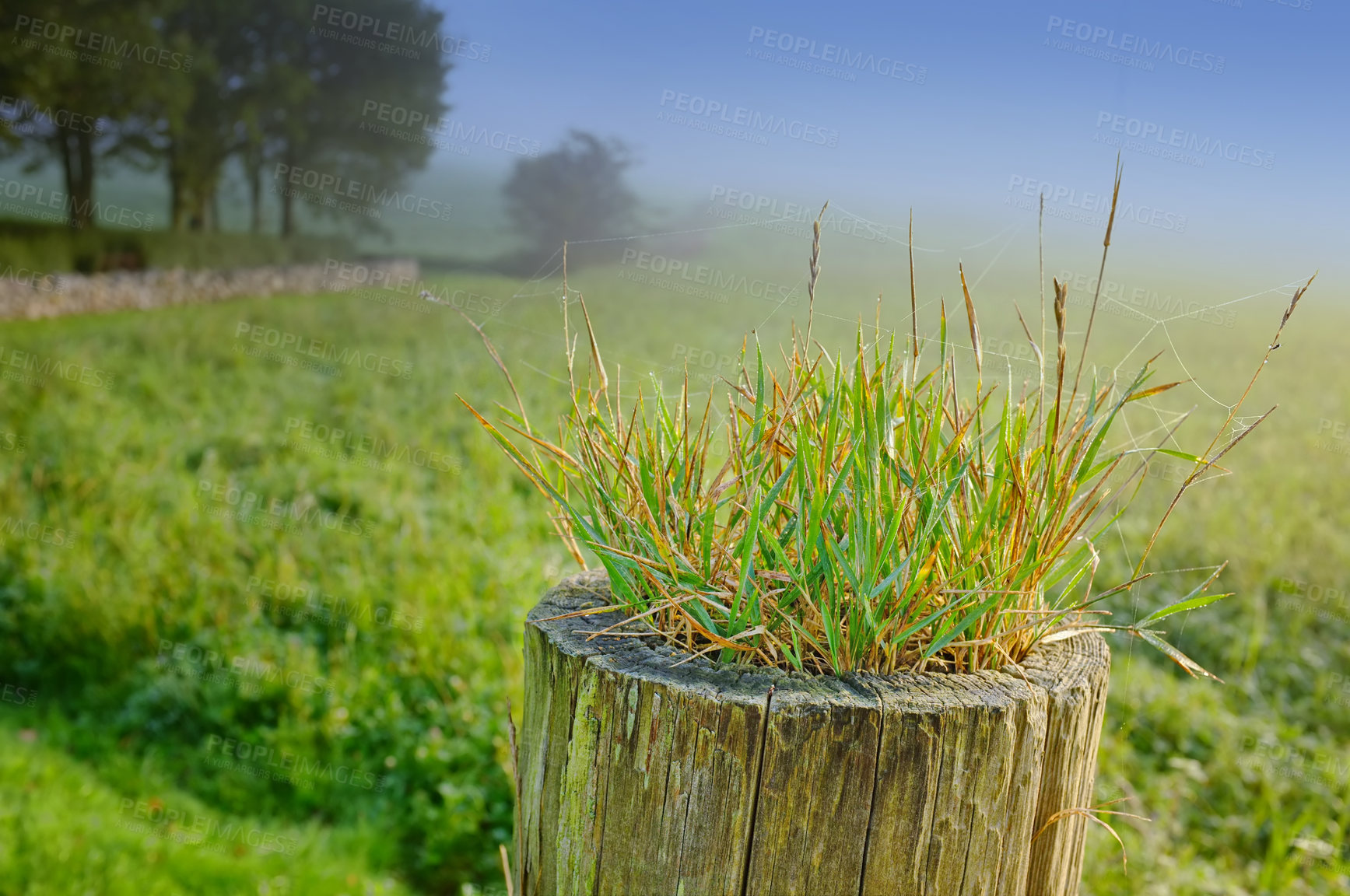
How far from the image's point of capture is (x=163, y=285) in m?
17.2

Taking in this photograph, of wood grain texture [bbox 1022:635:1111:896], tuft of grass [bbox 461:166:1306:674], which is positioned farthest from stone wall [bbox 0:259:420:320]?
wood grain texture [bbox 1022:635:1111:896]

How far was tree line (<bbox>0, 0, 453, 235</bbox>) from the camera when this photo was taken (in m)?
15.6

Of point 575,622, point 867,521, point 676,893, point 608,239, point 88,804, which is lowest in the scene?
point 88,804

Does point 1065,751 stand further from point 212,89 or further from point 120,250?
point 212,89

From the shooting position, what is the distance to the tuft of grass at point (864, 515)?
156 centimetres

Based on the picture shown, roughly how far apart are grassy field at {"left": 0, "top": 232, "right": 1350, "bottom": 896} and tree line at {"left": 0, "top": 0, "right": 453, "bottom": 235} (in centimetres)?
936

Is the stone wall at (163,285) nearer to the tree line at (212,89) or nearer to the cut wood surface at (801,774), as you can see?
the tree line at (212,89)

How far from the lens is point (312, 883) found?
A: 3.94m

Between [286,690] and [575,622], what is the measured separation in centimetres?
389

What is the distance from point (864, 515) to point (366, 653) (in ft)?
14.5

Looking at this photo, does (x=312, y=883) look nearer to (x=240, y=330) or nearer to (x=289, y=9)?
(x=240, y=330)

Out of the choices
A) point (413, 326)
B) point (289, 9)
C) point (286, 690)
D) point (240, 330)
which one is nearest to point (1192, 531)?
point (286, 690)

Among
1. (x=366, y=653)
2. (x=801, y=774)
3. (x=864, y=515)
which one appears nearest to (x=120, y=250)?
(x=366, y=653)

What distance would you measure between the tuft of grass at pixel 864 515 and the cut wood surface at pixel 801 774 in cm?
10
